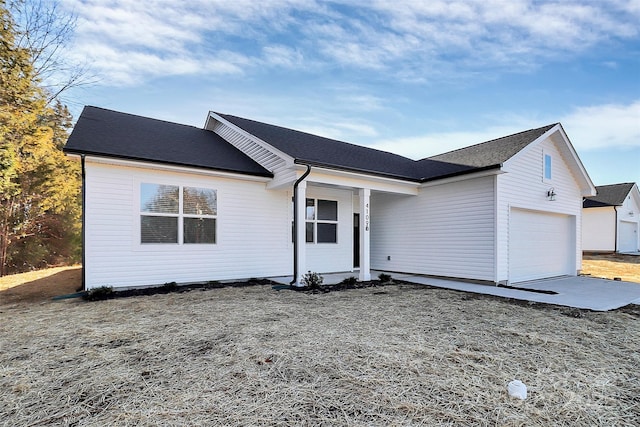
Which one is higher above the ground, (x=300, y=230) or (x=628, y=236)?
(x=300, y=230)

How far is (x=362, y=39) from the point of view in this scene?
9.92 m

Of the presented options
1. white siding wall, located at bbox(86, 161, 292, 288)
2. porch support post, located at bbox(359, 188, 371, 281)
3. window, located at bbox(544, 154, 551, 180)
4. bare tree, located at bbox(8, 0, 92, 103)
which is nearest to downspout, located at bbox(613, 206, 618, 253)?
window, located at bbox(544, 154, 551, 180)

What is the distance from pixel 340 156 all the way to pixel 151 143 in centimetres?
549

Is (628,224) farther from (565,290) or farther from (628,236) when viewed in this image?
(565,290)

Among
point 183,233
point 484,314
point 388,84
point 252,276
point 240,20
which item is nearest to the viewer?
point 484,314

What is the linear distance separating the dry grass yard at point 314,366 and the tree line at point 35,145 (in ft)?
26.9

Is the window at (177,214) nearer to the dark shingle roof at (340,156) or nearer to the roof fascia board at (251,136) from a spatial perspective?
the roof fascia board at (251,136)

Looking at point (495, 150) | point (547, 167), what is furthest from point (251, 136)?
point (547, 167)

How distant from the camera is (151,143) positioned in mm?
8305

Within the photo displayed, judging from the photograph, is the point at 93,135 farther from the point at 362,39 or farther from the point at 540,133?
the point at 540,133

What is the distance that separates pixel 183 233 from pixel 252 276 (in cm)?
223

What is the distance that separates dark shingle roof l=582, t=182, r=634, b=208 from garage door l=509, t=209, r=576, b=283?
41.7 ft

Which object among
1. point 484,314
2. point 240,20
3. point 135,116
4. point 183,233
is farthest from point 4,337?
point 240,20

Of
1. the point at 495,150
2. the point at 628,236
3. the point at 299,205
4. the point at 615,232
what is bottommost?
the point at 628,236
